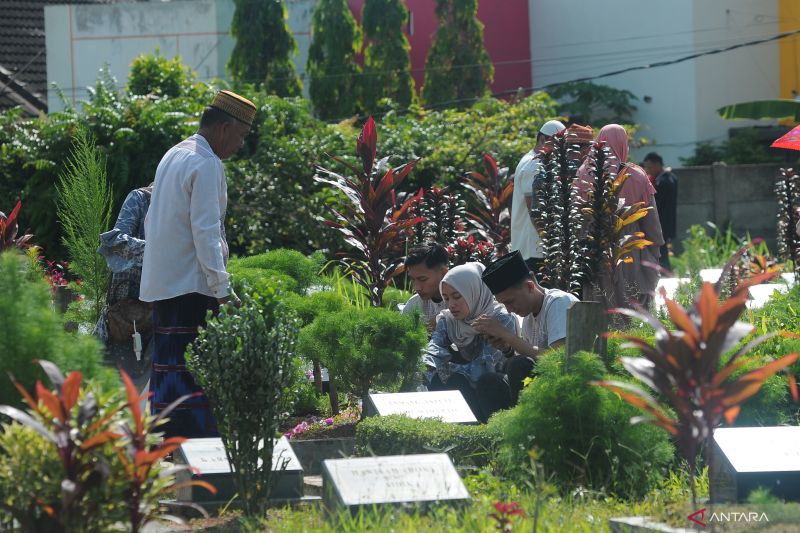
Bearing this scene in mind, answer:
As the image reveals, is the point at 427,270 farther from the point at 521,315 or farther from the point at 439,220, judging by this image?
the point at 439,220

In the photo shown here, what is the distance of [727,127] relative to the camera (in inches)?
1059

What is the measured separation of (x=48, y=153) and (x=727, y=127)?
1659 centimetres

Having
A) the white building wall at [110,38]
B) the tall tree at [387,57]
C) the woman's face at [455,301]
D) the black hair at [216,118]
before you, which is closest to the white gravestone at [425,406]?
the woman's face at [455,301]

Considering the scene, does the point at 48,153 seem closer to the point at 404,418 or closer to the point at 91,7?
the point at 404,418

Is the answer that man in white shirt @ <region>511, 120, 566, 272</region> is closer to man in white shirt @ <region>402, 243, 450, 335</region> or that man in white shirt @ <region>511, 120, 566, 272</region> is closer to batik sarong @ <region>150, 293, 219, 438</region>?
man in white shirt @ <region>402, 243, 450, 335</region>

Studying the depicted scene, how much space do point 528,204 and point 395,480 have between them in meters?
4.77

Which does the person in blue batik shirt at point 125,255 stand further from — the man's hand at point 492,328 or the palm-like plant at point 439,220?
the palm-like plant at point 439,220

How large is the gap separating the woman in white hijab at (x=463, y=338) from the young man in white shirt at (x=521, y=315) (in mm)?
251

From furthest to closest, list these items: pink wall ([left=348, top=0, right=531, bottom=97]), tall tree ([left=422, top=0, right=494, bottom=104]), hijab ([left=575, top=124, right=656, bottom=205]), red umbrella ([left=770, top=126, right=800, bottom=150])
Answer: pink wall ([left=348, top=0, right=531, bottom=97]), tall tree ([left=422, top=0, right=494, bottom=104]), red umbrella ([left=770, top=126, right=800, bottom=150]), hijab ([left=575, top=124, right=656, bottom=205])

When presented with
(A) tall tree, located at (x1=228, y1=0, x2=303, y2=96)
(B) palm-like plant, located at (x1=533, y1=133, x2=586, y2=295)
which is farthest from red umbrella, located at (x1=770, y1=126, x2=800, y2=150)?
(A) tall tree, located at (x1=228, y1=0, x2=303, y2=96)

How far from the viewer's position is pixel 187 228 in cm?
610

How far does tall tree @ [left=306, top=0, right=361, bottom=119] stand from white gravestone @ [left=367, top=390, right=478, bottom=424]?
846 inches

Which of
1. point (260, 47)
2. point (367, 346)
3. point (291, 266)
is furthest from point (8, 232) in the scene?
point (260, 47)

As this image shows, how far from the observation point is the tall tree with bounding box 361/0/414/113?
28125 millimetres
